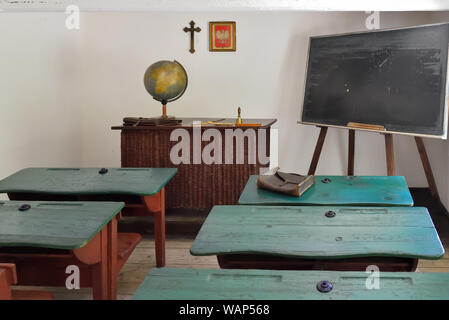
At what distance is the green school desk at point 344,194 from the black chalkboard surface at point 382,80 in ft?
3.99

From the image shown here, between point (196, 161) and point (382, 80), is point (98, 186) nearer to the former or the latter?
point (196, 161)

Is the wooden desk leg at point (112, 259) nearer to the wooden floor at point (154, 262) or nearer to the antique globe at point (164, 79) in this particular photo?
the wooden floor at point (154, 262)

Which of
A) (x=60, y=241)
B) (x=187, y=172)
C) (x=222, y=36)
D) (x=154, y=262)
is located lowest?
(x=154, y=262)

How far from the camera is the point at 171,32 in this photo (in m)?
5.31

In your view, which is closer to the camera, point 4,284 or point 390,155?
point 4,284

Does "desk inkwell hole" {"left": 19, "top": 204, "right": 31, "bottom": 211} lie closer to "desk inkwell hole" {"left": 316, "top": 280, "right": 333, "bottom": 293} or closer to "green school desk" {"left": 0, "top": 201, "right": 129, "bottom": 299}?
"green school desk" {"left": 0, "top": 201, "right": 129, "bottom": 299}

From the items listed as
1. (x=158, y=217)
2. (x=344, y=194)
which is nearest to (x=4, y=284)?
(x=344, y=194)

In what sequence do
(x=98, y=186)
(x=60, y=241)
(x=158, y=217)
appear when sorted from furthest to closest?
(x=158, y=217), (x=98, y=186), (x=60, y=241)

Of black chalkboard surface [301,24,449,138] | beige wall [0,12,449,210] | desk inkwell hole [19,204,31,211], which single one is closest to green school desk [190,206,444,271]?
desk inkwell hole [19,204,31,211]

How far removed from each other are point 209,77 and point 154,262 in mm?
2397

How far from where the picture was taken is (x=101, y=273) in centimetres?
224

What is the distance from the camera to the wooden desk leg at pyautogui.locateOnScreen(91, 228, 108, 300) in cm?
222

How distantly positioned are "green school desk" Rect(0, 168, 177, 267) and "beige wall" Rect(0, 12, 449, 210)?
6.71 ft
